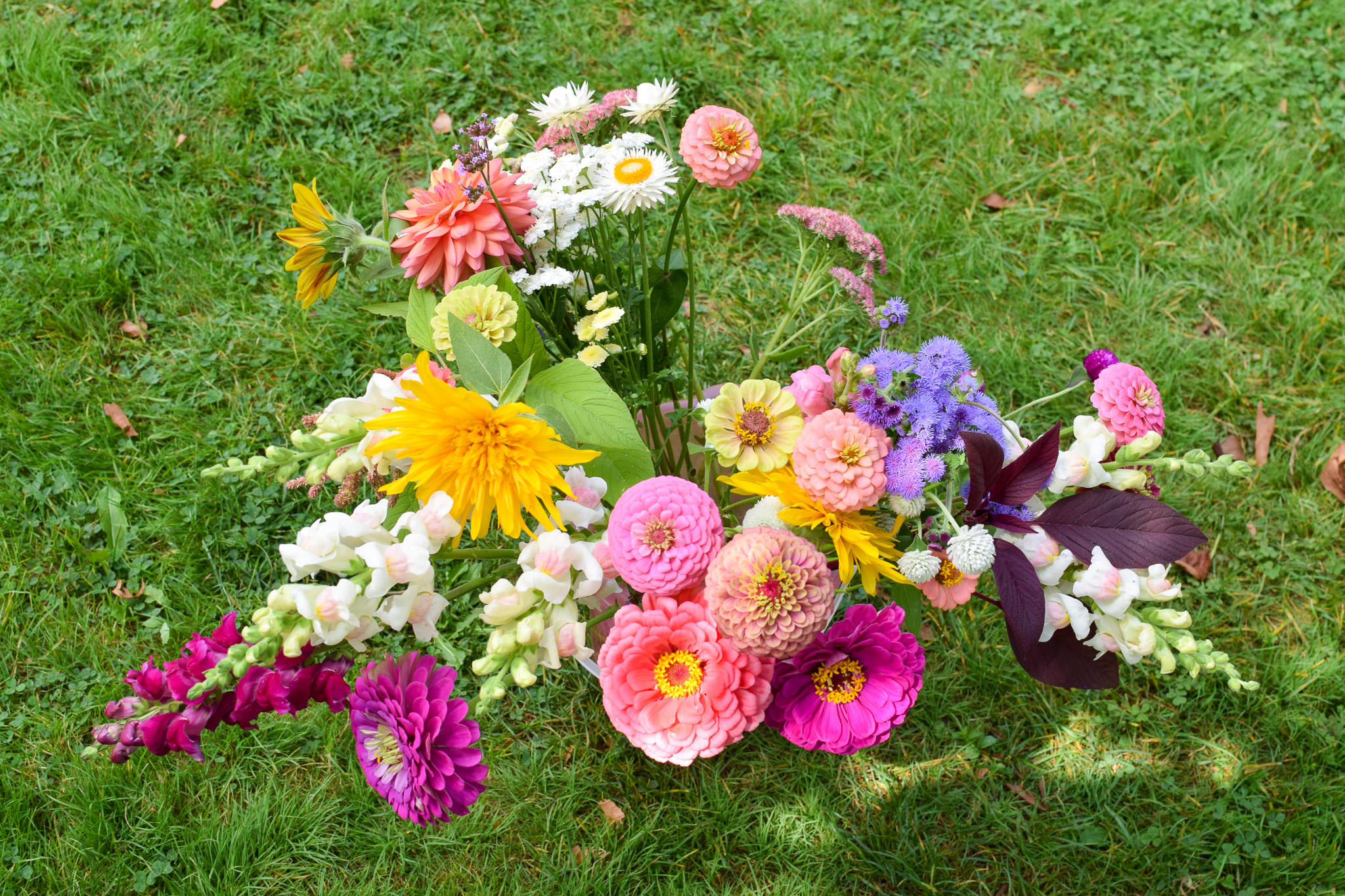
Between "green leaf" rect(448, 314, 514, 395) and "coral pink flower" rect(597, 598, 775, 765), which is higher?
"green leaf" rect(448, 314, 514, 395)

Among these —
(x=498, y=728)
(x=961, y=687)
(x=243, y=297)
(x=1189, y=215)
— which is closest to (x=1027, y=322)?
(x=1189, y=215)

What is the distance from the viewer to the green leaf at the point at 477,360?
2.93 ft

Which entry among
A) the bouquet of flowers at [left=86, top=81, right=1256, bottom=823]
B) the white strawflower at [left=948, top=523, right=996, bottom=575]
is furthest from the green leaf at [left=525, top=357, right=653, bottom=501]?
the white strawflower at [left=948, top=523, right=996, bottom=575]

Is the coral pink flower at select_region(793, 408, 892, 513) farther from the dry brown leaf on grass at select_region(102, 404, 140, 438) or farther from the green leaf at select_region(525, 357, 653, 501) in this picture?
the dry brown leaf on grass at select_region(102, 404, 140, 438)

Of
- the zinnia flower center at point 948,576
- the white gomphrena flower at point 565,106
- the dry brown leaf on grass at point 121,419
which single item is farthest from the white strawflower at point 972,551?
the dry brown leaf on grass at point 121,419

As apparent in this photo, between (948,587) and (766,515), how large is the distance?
0.73 feet

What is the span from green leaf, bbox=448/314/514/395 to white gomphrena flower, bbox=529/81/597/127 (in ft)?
1.29

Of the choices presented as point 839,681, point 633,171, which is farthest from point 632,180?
point 839,681

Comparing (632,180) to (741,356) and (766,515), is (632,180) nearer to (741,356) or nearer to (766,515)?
(766,515)

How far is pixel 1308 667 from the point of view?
1.89 metres

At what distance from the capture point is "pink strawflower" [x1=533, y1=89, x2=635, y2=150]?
117cm

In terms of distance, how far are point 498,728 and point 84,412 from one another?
4.04ft

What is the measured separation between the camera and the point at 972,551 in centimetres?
88

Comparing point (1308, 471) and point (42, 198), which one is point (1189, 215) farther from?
point (42, 198)
